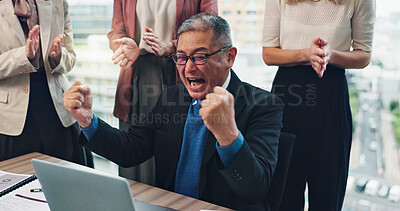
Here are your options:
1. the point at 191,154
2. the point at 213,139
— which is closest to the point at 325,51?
the point at 213,139

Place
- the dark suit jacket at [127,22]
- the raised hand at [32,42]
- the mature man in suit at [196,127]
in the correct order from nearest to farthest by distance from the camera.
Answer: the mature man in suit at [196,127], the dark suit jacket at [127,22], the raised hand at [32,42]

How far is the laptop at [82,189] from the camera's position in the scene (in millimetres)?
849

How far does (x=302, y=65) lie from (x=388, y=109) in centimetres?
46

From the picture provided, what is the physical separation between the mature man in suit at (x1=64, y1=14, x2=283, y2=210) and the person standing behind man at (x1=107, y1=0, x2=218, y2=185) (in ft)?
1.42

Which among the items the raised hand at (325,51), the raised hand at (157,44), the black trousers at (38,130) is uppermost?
the raised hand at (325,51)

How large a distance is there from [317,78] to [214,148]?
59cm

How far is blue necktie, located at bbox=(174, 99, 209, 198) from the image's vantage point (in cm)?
165

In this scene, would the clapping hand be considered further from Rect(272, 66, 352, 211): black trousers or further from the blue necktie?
the blue necktie

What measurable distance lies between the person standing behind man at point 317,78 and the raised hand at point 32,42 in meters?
1.35

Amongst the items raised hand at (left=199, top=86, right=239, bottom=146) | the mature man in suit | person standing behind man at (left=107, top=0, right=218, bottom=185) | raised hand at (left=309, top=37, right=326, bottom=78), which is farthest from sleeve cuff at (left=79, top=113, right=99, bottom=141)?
raised hand at (left=309, top=37, right=326, bottom=78)

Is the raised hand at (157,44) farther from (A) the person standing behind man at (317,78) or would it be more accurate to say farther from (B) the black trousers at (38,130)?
(B) the black trousers at (38,130)

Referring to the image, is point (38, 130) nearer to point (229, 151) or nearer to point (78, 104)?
point (78, 104)

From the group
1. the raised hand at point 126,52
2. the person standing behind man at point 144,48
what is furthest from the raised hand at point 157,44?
the raised hand at point 126,52

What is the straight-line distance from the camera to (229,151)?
1264 mm
